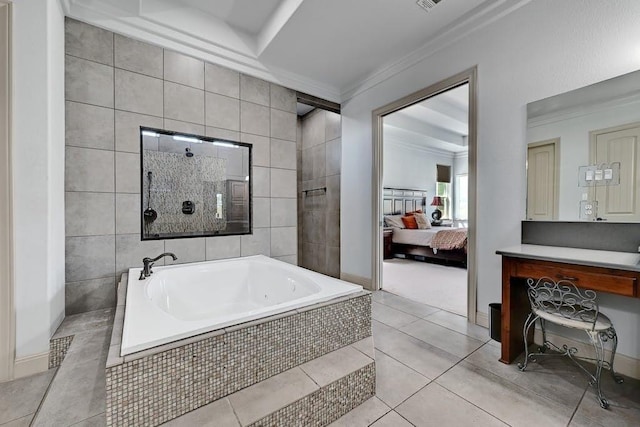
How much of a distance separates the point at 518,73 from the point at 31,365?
3774 millimetres

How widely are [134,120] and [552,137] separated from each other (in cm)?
331

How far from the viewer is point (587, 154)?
1726mm

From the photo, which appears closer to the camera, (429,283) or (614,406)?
(614,406)

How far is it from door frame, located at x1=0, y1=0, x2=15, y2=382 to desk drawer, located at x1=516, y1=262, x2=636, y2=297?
304 cm

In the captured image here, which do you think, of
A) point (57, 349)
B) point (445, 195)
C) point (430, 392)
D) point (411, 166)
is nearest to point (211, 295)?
point (57, 349)

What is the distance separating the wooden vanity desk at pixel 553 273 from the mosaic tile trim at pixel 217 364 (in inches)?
42.0

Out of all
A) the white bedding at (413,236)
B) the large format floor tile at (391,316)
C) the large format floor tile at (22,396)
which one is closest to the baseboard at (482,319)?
the large format floor tile at (391,316)

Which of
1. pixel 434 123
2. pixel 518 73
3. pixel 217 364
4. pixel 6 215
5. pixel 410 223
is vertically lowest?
pixel 217 364

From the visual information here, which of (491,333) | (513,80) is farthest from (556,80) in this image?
(491,333)

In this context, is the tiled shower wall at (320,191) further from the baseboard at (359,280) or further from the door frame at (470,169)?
the door frame at (470,169)

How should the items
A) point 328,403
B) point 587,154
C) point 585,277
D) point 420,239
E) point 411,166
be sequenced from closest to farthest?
point 328,403, point 585,277, point 587,154, point 420,239, point 411,166

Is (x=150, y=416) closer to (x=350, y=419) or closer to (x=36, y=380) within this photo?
(x=350, y=419)

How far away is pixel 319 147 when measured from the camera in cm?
409

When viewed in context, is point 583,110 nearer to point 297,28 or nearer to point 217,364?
point 297,28
